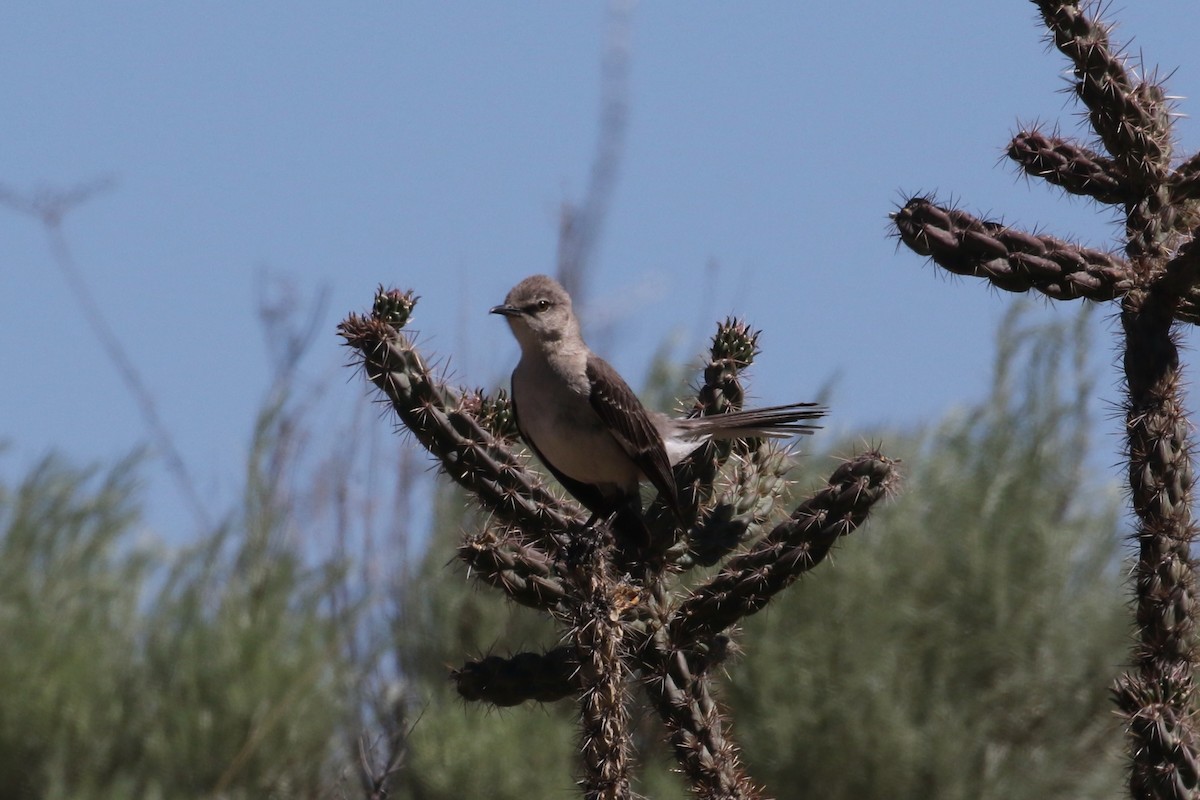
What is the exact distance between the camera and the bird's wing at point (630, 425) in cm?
537

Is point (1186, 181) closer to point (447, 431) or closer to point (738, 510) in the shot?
point (738, 510)

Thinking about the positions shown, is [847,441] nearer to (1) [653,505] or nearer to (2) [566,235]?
(2) [566,235]

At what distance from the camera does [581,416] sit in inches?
229

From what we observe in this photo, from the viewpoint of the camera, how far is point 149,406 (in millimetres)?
11227

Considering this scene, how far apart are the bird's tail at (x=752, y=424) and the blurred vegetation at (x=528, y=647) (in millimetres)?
4725

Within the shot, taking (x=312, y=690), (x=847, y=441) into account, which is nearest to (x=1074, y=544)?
(x=847, y=441)

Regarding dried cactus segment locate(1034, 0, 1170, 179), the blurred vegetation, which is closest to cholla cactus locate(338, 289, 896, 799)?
dried cactus segment locate(1034, 0, 1170, 179)

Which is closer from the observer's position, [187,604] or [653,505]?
[653,505]

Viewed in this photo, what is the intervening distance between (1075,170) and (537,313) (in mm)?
2133

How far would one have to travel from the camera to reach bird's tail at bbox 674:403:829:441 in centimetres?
529

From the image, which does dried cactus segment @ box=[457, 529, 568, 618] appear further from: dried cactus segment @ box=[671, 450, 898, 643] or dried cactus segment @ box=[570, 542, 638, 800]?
dried cactus segment @ box=[570, 542, 638, 800]

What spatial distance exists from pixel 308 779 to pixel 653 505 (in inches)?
232

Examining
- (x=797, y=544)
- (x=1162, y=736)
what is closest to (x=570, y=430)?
(x=797, y=544)

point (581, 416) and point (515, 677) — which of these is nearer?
point (515, 677)
